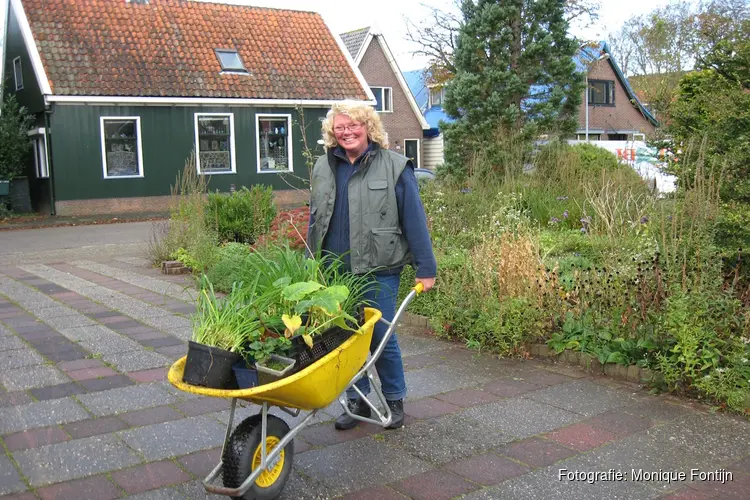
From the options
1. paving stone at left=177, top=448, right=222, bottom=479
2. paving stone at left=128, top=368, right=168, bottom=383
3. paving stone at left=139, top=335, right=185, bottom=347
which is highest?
paving stone at left=139, top=335, right=185, bottom=347

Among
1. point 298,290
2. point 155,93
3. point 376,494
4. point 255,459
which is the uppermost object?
point 155,93

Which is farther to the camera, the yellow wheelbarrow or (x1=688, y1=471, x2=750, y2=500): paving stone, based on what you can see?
(x1=688, y1=471, x2=750, y2=500): paving stone

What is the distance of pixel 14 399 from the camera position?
15.1 ft

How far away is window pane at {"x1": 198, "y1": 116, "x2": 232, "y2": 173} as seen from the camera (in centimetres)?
2303

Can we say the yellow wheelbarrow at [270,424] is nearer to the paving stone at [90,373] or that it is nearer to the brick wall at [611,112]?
the paving stone at [90,373]

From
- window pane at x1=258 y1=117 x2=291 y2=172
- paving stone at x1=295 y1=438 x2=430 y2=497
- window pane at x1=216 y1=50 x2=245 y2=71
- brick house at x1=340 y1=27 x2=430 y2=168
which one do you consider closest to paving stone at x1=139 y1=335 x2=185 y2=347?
paving stone at x1=295 y1=438 x2=430 y2=497

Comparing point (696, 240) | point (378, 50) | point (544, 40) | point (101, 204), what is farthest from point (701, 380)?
point (378, 50)

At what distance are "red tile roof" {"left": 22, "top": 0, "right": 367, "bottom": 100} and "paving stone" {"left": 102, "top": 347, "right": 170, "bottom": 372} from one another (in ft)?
54.7

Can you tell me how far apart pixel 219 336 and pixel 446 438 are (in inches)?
59.7

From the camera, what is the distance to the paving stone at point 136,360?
5.32 metres

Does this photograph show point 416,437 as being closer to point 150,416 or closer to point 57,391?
point 150,416

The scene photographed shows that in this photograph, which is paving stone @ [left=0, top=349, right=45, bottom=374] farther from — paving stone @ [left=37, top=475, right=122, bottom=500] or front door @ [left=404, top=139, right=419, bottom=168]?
front door @ [left=404, top=139, right=419, bottom=168]

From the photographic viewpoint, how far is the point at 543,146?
1263cm

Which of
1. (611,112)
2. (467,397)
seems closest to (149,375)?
(467,397)
